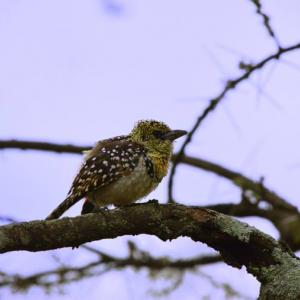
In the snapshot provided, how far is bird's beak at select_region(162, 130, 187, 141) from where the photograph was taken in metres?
5.77

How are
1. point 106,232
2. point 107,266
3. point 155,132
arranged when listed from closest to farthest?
point 106,232
point 155,132
point 107,266

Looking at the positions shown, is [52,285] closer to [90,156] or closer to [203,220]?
[90,156]

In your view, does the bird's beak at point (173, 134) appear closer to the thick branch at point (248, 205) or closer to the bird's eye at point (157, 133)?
the bird's eye at point (157, 133)

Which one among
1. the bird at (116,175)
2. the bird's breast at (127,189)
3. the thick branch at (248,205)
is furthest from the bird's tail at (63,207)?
the thick branch at (248,205)

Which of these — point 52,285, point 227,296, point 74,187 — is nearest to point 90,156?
point 74,187

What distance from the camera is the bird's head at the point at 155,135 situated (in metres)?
5.63

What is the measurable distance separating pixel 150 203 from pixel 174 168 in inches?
67.3

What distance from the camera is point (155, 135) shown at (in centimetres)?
580

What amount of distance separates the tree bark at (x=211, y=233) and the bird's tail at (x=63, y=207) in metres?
1.04

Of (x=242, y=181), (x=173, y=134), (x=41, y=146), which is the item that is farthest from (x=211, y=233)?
(x=41, y=146)

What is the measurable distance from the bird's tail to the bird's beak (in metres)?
1.07

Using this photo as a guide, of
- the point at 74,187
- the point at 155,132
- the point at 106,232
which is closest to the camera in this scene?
the point at 106,232

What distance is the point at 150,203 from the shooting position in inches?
156

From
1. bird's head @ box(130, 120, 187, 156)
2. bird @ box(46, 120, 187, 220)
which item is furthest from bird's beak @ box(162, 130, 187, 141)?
bird @ box(46, 120, 187, 220)
